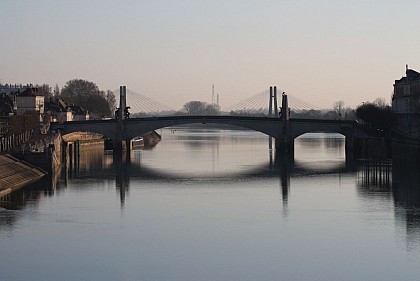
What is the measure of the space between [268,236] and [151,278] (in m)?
8.04

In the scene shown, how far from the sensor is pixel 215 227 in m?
36.4

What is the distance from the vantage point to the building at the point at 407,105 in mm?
84375

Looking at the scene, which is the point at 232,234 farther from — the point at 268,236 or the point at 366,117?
the point at 366,117

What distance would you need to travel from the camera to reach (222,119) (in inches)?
3445

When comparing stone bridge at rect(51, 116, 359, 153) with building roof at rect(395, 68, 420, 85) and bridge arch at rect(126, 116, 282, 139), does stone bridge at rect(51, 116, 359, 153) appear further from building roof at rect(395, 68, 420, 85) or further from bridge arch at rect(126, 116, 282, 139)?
building roof at rect(395, 68, 420, 85)

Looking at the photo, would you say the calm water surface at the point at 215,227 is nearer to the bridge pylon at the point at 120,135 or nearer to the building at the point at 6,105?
the bridge pylon at the point at 120,135

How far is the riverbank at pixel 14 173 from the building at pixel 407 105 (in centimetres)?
3514

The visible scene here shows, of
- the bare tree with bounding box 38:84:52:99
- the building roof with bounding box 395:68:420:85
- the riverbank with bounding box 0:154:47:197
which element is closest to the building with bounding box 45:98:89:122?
the bare tree with bounding box 38:84:52:99

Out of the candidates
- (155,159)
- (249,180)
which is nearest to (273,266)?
(249,180)

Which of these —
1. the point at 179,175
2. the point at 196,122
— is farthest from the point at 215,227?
the point at 196,122

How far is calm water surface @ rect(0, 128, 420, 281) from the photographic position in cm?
2869

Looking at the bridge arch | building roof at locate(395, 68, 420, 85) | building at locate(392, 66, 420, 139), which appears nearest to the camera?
building at locate(392, 66, 420, 139)

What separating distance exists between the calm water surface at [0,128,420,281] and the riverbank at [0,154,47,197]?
1207mm

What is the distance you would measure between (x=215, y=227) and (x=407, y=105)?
5726 centimetres
